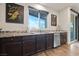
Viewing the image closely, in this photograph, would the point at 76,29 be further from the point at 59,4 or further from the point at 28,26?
the point at 28,26

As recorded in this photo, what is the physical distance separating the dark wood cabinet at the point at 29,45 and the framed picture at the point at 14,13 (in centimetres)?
38

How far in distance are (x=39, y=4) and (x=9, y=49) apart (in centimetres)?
109

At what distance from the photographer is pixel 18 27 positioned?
2555 millimetres

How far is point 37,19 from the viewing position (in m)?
2.75

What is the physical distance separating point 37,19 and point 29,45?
0.60 meters

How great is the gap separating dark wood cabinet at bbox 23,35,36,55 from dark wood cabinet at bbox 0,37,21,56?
15 cm

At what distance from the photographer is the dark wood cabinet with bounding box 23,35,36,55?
2.64 metres

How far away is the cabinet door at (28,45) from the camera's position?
2.64m

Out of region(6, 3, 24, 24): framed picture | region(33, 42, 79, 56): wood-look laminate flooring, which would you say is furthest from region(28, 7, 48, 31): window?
region(33, 42, 79, 56): wood-look laminate flooring

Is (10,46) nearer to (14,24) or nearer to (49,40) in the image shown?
(14,24)

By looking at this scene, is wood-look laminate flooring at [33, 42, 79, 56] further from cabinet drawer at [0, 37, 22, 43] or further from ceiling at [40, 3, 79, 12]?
ceiling at [40, 3, 79, 12]

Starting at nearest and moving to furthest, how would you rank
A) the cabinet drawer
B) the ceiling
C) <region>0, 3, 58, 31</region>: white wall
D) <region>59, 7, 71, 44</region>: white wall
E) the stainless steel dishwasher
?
1. the cabinet drawer
2. <region>0, 3, 58, 31</region>: white wall
3. the ceiling
4. <region>59, 7, 71, 44</region>: white wall
5. the stainless steel dishwasher

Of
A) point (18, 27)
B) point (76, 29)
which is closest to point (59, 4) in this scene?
point (76, 29)

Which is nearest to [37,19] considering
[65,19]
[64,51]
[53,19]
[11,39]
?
[53,19]
